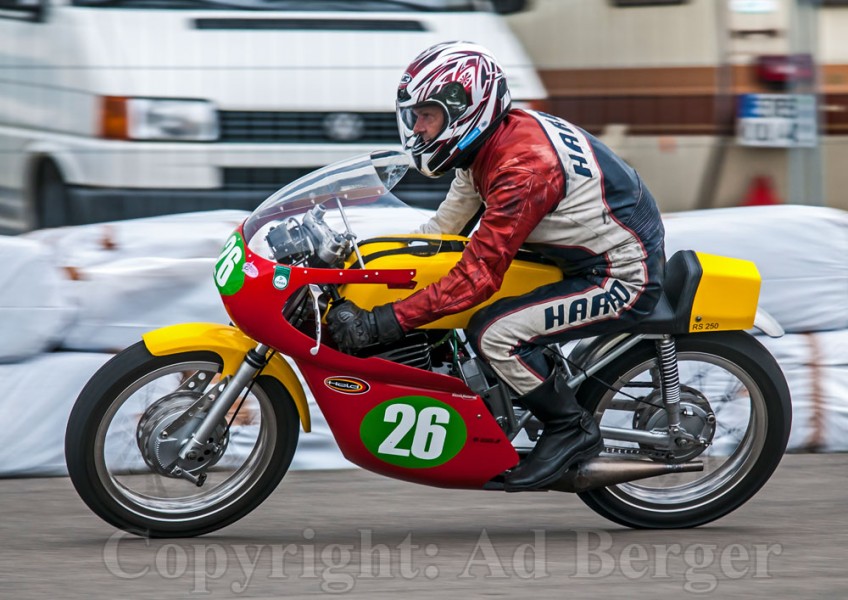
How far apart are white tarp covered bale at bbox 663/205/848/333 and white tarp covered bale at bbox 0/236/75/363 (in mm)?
2754

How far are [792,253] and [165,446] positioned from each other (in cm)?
318

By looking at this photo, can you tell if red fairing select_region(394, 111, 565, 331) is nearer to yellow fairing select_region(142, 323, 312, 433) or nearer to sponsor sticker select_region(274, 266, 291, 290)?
sponsor sticker select_region(274, 266, 291, 290)

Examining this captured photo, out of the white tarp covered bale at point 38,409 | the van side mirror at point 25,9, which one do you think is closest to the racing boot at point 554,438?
the white tarp covered bale at point 38,409

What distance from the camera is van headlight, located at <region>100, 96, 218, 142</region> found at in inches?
292

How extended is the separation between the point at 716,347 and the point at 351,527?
1511mm

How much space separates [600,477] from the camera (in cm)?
543

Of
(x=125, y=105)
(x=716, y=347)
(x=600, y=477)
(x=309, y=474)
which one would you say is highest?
(x=125, y=105)

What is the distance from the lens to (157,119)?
746 centimetres

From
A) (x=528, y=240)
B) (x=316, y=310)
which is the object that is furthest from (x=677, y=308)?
(x=316, y=310)

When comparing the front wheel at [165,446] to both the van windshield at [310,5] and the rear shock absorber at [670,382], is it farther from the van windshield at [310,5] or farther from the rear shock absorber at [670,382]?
the van windshield at [310,5]

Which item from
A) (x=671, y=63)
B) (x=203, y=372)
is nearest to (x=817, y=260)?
(x=671, y=63)

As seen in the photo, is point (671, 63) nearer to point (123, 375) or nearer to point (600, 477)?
point (600, 477)

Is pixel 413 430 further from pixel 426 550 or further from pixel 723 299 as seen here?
pixel 723 299

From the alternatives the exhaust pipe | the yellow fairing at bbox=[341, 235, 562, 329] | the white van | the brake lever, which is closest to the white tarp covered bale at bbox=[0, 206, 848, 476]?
the white van
